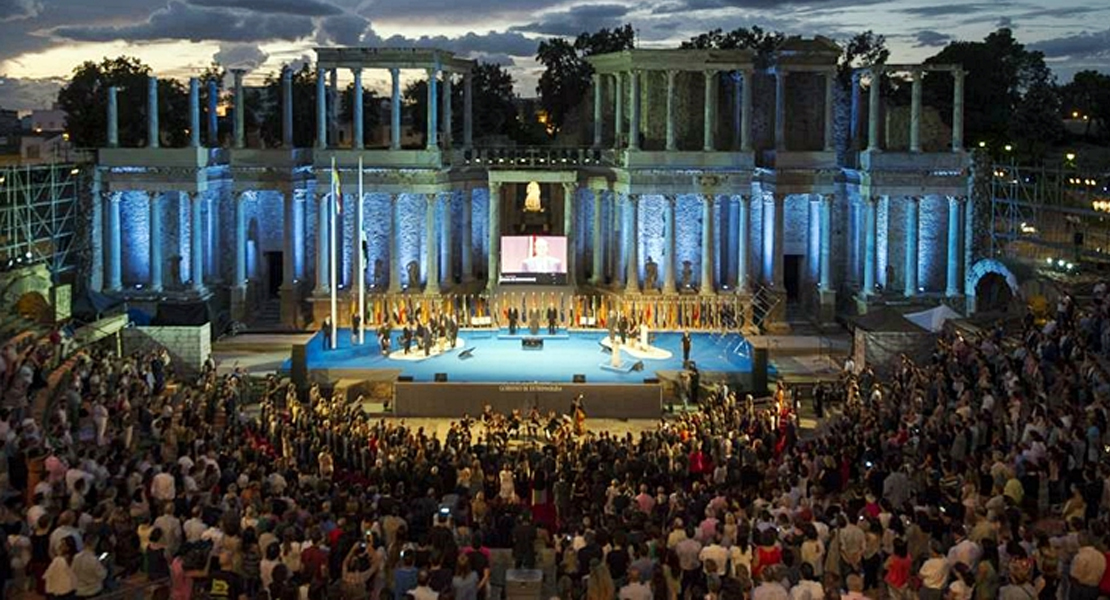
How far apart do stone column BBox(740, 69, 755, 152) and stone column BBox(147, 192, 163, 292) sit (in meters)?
25.7

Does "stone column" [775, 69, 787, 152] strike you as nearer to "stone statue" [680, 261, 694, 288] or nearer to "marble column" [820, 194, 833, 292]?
"marble column" [820, 194, 833, 292]

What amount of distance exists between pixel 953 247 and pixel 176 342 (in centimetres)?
3346

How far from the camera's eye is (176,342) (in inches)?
2002

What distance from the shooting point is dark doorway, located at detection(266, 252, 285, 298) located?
6694cm

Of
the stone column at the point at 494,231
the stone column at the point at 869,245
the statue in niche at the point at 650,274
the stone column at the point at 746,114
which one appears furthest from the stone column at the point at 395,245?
the stone column at the point at 869,245

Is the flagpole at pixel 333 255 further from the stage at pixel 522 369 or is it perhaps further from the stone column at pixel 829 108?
the stone column at pixel 829 108

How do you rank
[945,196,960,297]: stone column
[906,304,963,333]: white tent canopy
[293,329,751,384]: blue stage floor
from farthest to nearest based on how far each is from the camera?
[945,196,960,297]: stone column → [906,304,963,333]: white tent canopy → [293,329,751,384]: blue stage floor

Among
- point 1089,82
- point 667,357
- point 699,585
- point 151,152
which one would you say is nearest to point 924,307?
point 667,357

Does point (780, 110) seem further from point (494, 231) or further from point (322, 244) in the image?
point (322, 244)

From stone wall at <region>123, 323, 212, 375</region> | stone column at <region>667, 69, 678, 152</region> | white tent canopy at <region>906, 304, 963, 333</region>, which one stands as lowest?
stone wall at <region>123, 323, 212, 375</region>

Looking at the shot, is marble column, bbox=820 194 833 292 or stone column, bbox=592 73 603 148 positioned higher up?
stone column, bbox=592 73 603 148

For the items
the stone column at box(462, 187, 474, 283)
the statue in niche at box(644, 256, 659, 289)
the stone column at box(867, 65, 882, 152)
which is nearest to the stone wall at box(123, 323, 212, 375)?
the stone column at box(462, 187, 474, 283)

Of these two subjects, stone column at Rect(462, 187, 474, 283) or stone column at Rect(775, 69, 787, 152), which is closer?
stone column at Rect(775, 69, 787, 152)

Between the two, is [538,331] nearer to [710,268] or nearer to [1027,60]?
[710,268]
